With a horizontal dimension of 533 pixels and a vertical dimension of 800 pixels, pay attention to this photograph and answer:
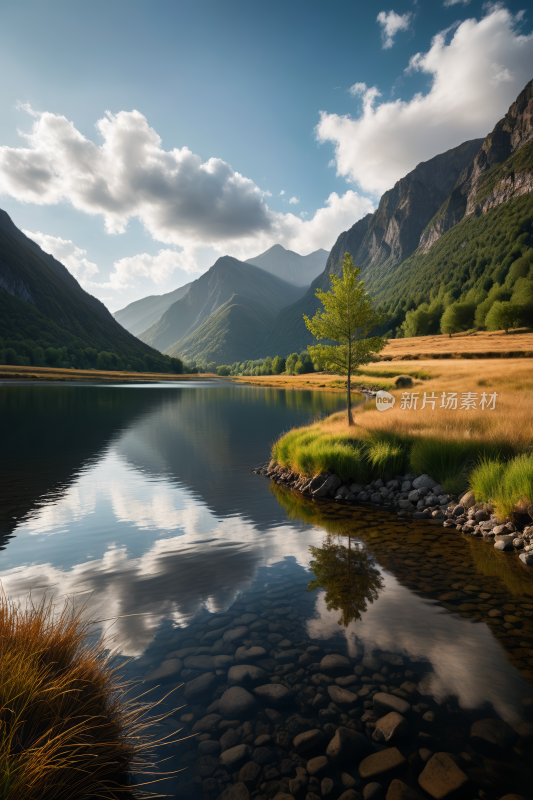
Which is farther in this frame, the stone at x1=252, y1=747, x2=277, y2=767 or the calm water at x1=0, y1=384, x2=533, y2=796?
the calm water at x1=0, y1=384, x2=533, y2=796

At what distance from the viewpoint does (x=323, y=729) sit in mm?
5348

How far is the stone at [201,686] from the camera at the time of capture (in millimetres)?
6035

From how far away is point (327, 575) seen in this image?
10289mm

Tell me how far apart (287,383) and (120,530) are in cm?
12664

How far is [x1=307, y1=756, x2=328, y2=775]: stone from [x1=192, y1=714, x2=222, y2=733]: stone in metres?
1.44

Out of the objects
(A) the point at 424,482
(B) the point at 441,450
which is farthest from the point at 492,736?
(B) the point at 441,450

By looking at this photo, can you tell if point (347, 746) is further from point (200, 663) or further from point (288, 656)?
point (200, 663)

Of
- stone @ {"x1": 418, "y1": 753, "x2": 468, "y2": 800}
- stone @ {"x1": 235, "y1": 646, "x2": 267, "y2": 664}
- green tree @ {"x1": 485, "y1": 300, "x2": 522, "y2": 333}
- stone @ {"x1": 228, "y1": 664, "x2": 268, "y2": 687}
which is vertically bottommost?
stone @ {"x1": 235, "y1": 646, "x2": 267, "y2": 664}

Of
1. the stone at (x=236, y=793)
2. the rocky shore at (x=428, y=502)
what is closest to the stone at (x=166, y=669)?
the stone at (x=236, y=793)

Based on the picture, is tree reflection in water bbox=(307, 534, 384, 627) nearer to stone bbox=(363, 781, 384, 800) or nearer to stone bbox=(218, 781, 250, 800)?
stone bbox=(363, 781, 384, 800)

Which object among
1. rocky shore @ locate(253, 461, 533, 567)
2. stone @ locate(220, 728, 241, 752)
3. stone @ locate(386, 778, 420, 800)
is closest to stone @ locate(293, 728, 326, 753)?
stone @ locate(220, 728, 241, 752)

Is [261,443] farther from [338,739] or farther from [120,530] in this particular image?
[338,739]

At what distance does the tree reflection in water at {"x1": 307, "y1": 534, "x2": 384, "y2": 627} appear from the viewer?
344 inches

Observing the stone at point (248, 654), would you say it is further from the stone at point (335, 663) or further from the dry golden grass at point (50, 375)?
the dry golden grass at point (50, 375)
